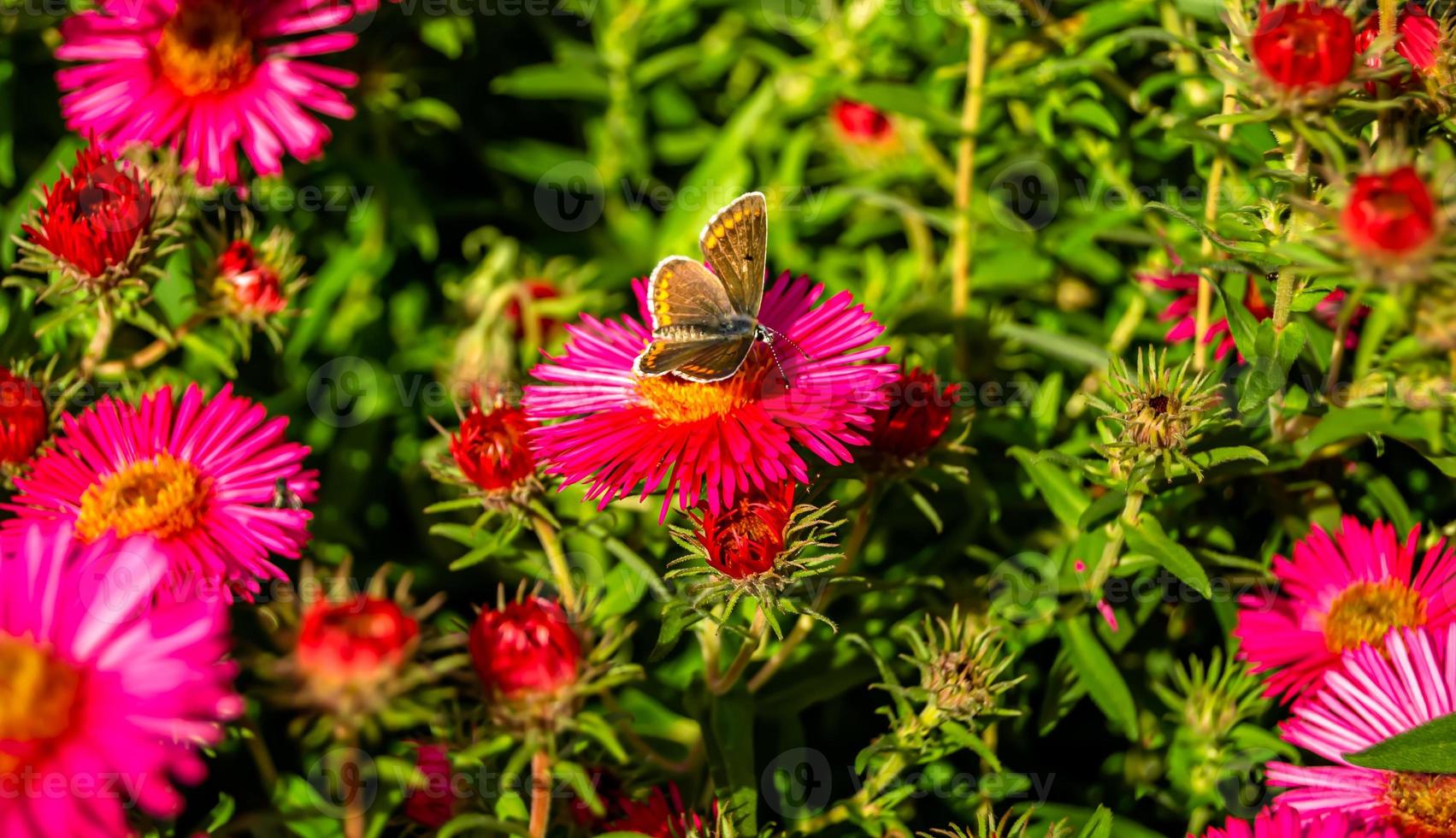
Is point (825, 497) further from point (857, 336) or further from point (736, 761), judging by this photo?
point (736, 761)

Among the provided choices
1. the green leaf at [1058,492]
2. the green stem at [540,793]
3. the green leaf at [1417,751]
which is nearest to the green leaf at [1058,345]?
the green leaf at [1058,492]

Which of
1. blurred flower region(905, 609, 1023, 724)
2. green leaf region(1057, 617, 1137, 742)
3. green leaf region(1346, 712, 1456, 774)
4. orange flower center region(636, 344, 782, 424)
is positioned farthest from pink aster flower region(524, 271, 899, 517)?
green leaf region(1346, 712, 1456, 774)

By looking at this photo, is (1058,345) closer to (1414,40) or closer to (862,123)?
(1414,40)

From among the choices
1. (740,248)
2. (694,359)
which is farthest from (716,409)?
(740,248)

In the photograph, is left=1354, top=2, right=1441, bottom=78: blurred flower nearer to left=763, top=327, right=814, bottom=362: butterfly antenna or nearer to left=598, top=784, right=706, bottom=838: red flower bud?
left=763, top=327, right=814, bottom=362: butterfly antenna

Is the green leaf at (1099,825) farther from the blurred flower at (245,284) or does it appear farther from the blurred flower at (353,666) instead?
the blurred flower at (245,284)

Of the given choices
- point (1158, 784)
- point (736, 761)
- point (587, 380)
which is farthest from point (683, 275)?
point (1158, 784)
